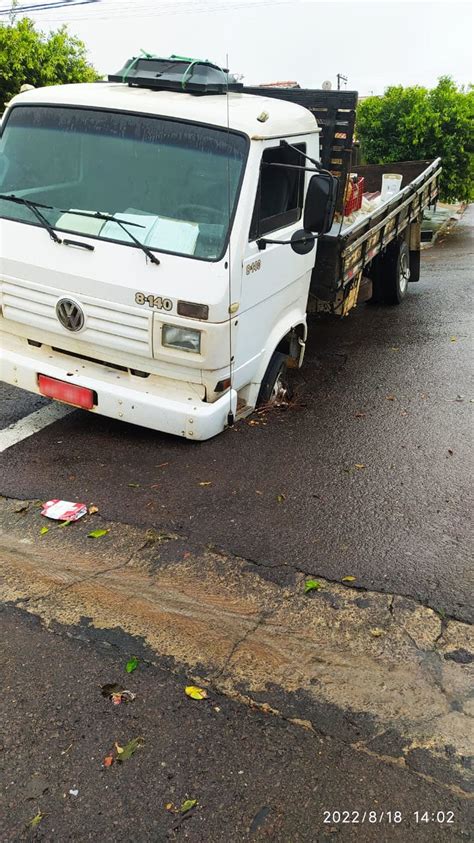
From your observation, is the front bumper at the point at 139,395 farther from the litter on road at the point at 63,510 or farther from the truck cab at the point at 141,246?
the litter on road at the point at 63,510

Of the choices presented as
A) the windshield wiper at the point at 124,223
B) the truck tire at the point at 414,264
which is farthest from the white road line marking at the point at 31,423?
the truck tire at the point at 414,264

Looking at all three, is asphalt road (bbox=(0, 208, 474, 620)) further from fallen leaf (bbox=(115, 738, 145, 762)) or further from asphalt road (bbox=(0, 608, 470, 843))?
fallen leaf (bbox=(115, 738, 145, 762))

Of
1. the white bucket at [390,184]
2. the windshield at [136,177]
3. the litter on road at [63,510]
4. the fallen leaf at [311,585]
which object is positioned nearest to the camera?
the fallen leaf at [311,585]

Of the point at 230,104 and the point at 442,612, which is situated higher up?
the point at 230,104

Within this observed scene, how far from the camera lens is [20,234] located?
4559 mm

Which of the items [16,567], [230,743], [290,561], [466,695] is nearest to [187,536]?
[290,561]

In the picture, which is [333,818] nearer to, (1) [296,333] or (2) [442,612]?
(2) [442,612]

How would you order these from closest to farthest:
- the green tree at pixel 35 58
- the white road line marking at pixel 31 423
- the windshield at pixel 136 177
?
the windshield at pixel 136 177
the white road line marking at pixel 31 423
the green tree at pixel 35 58

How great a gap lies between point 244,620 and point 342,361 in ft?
14.2

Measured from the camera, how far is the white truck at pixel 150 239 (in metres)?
4.28

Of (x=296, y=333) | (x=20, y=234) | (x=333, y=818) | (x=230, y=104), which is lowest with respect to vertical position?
(x=333, y=818)

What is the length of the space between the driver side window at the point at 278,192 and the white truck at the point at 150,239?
0.02 metres

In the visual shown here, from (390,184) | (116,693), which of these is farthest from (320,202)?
(390,184)

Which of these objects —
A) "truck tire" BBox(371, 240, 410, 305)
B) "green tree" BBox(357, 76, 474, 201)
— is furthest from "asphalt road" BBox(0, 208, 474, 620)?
"green tree" BBox(357, 76, 474, 201)
